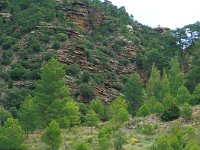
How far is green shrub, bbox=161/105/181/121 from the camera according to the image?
5372 centimetres

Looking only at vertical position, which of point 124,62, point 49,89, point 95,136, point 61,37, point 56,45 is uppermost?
point 61,37

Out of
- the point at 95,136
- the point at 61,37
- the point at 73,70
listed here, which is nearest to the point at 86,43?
the point at 61,37

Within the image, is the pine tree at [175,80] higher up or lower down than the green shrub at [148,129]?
higher up

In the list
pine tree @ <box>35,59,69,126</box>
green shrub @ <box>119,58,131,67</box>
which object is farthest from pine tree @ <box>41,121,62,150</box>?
green shrub @ <box>119,58,131,67</box>

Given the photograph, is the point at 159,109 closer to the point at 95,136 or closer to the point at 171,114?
the point at 171,114

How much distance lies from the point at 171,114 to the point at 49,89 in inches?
546

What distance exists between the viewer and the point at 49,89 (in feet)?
179

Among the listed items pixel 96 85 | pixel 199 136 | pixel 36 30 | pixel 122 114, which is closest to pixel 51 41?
pixel 36 30

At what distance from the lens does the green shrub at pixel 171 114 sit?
53.7 m

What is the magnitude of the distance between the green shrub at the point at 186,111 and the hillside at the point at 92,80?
0.11m

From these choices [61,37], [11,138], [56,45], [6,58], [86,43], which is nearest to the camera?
[11,138]

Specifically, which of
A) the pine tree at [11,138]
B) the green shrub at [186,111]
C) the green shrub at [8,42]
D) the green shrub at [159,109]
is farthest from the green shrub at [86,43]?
the pine tree at [11,138]

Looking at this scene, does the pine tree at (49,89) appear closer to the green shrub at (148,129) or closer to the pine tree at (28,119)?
the pine tree at (28,119)

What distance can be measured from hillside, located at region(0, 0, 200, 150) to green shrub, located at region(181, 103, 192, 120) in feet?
0.35
